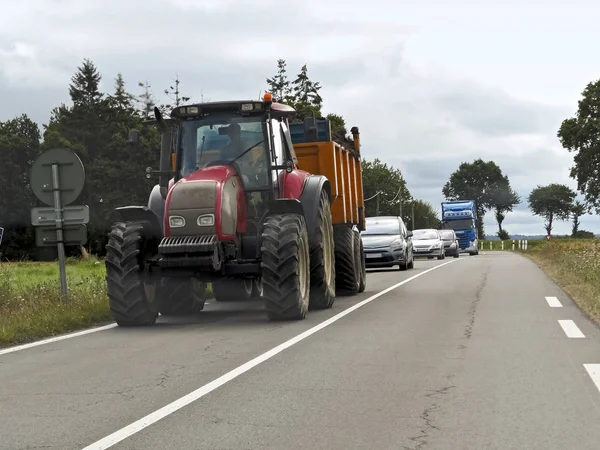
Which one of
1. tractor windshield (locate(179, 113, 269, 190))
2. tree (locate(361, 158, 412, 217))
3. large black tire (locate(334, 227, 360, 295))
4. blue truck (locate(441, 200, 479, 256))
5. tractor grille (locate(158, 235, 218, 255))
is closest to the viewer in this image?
tractor grille (locate(158, 235, 218, 255))

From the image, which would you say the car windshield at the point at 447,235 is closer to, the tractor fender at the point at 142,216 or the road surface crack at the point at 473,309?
the road surface crack at the point at 473,309

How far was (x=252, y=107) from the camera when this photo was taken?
A: 1277cm

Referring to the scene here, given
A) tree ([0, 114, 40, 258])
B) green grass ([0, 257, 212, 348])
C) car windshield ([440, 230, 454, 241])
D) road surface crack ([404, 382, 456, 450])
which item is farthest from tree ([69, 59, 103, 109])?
road surface crack ([404, 382, 456, 450])

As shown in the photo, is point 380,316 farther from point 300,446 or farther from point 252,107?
point 300,446

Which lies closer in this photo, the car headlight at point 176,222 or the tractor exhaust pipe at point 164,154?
the car headlight at point 176,222

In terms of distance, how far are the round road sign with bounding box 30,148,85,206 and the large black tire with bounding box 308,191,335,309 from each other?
3.57 metres

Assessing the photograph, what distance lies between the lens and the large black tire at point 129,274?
11875 mm

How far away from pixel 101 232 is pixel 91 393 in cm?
6802

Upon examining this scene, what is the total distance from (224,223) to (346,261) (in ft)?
18.0

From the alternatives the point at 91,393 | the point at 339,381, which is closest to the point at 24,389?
the point at 91,393

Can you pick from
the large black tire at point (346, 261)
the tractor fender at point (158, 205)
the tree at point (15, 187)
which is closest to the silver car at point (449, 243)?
the large black tire at point (346, 261)

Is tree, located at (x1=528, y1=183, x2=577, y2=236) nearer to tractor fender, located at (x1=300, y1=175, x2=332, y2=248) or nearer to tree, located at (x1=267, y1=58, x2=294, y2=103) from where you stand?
tree, located at (x1=267, y1=58, x2=294, y2=103)

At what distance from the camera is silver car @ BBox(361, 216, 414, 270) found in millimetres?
27922

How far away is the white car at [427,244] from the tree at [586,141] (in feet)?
86.3
